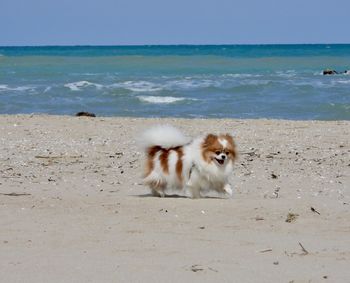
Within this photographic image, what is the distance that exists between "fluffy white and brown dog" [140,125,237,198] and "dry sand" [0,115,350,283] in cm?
25

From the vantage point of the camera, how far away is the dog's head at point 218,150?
8.76 metres

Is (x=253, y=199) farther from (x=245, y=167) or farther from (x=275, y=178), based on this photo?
(x=245, y=167)

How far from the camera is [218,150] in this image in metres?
8.76

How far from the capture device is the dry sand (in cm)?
561

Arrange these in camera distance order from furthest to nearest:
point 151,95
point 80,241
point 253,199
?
point 151,95 → point 253,199 → point 80,241

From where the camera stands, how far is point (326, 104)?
80.0 feet

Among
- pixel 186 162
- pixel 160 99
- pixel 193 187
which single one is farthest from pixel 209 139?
pixel 160 99

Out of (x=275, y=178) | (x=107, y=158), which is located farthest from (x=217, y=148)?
(x=107, y=158)

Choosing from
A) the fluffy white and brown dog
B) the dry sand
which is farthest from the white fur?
the dry sand

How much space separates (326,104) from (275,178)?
14581mm

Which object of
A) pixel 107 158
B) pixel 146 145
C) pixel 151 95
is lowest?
pixel 151 95

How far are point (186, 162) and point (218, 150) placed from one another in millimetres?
383

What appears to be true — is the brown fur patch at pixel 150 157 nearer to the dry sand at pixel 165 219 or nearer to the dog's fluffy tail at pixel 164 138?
the dog's fluffy tail at pixel 164 138

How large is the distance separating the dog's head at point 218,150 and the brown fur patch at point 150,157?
594mm
